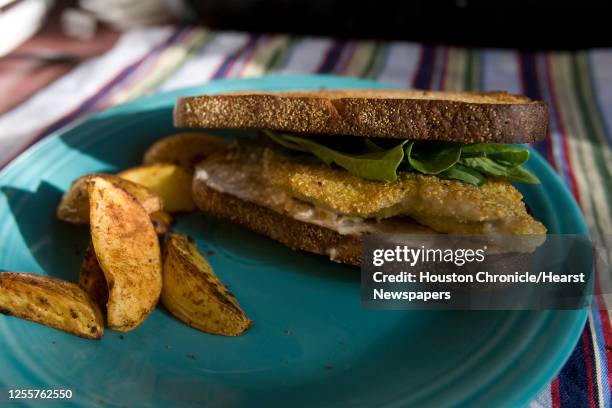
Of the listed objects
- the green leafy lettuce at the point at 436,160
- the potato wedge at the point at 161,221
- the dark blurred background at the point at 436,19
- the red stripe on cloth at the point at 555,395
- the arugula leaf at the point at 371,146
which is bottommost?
the red stripe on cloth at the point at 555,395

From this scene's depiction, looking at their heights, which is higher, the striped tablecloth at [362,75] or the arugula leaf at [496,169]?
the striped tablecloth at [362,75]

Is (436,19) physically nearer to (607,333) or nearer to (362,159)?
(362,159)

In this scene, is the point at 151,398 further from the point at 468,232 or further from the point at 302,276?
the point at 468,232

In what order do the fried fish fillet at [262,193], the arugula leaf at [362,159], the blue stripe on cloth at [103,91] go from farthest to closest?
the blue stripe on cloth at [103,91] < the fried fish fillet at [262,193] < the arugula leaf at [362,159]

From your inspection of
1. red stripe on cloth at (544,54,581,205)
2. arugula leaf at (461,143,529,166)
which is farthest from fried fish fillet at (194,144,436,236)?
red stripe on cloth at (544,54,581,205)

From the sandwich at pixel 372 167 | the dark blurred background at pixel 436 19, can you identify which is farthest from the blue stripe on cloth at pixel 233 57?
the sandwich at pixel 372 167

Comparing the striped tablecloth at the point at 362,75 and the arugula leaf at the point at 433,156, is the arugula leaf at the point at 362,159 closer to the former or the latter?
the arugula leaf at the point at 433,156

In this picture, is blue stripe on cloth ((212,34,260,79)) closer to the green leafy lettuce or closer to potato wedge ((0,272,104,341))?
the green leafy lettuce
